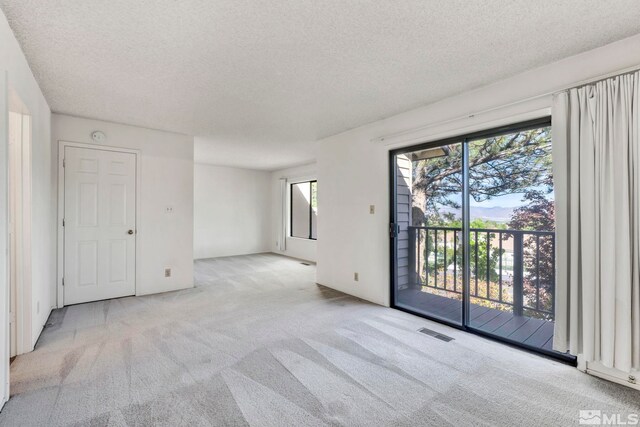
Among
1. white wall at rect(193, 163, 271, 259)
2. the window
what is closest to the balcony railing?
the window

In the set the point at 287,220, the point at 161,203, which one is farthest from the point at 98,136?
the point at 287,220

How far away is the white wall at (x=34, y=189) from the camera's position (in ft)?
5.82

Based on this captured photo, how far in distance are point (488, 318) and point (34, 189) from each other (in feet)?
15.0

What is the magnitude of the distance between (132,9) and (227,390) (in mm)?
2415

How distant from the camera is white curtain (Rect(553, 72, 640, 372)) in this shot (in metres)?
1.95

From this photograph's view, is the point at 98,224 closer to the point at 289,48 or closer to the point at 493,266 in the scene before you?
the point at 289,48

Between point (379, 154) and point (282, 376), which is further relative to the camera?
point (379, 154)

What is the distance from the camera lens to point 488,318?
3.17 meters

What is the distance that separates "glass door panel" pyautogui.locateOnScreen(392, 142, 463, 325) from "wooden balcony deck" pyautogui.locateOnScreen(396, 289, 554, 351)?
11 millimetres

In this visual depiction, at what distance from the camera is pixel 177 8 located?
1715mm

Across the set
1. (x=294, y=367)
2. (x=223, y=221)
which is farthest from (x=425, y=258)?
(x=223, y=221)

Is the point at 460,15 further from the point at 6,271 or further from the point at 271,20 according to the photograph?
the point at 6,271

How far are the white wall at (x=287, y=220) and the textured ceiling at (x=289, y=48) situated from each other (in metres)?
3.68


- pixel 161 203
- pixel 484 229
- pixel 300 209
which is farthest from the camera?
pixel 300 209
